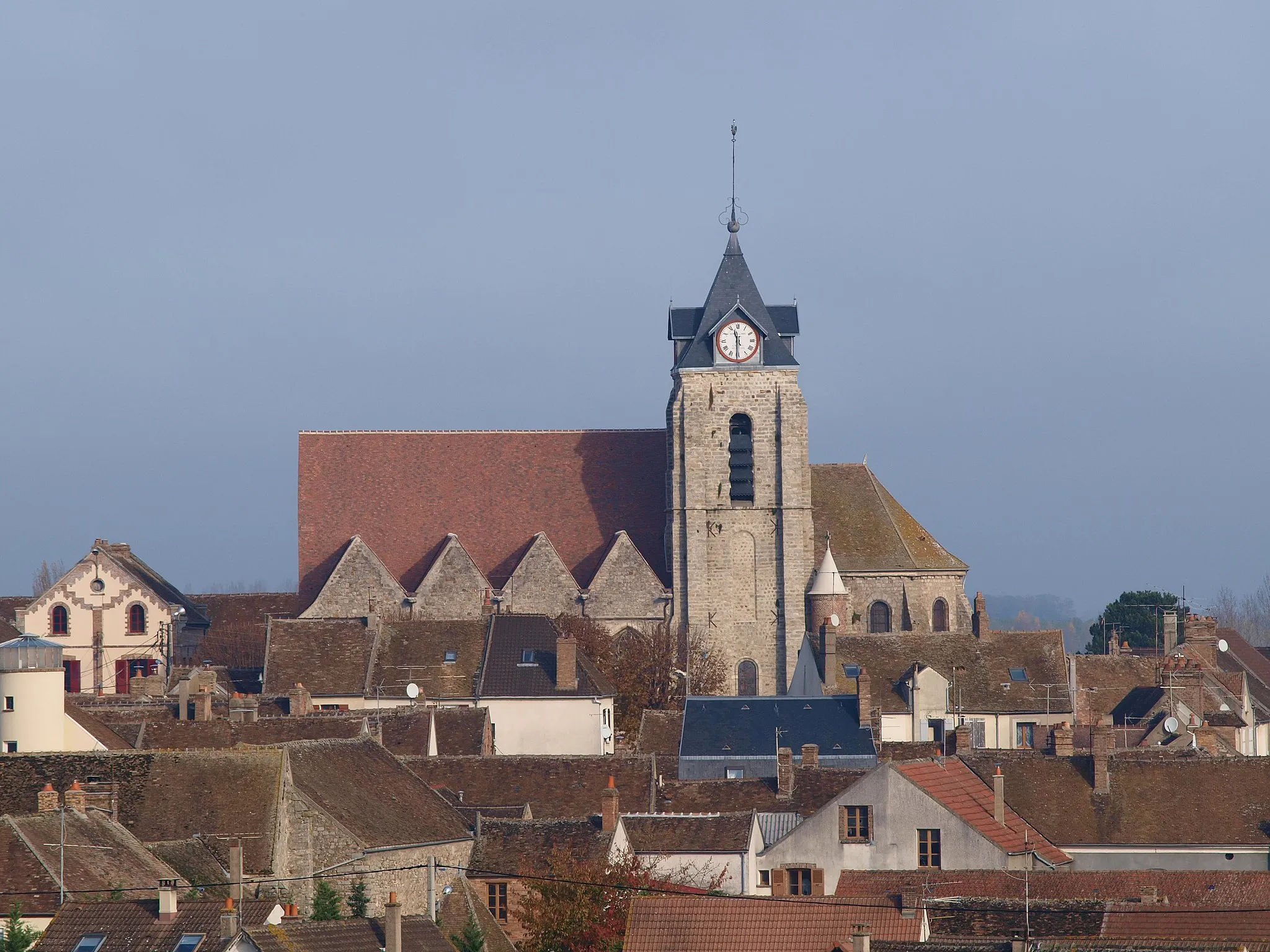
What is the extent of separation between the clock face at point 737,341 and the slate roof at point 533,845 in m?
31.1

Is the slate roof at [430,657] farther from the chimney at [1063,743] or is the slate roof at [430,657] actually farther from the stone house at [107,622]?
the chimney at [1063,743]

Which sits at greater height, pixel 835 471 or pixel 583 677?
pixel 835 471

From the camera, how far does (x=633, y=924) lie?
30.8m

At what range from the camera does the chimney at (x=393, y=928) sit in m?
28.6

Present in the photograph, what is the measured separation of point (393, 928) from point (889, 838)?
12635 mm

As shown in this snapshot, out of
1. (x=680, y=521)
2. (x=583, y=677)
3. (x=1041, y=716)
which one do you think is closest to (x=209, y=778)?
(x=583, y=677)

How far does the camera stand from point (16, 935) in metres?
28.4

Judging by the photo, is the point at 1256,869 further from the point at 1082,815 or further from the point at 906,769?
the point at 906,769

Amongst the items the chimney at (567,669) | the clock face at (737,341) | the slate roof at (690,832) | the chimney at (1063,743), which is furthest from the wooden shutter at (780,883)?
the clock face at (737,341)

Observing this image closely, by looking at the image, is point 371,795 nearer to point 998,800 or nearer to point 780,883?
point 780,883

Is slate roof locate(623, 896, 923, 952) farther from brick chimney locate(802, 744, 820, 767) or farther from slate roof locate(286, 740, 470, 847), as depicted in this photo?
brick chimney locate(802, 744, 820, 767)

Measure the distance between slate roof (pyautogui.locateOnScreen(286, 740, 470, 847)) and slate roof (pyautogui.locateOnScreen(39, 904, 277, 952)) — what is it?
692 centimetres

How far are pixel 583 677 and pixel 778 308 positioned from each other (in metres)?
16.5

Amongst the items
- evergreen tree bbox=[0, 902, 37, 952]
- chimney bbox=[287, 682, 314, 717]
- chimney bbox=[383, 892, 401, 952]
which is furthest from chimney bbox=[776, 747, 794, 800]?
evergreen tree bbox=[0, 902, 37, 952]
